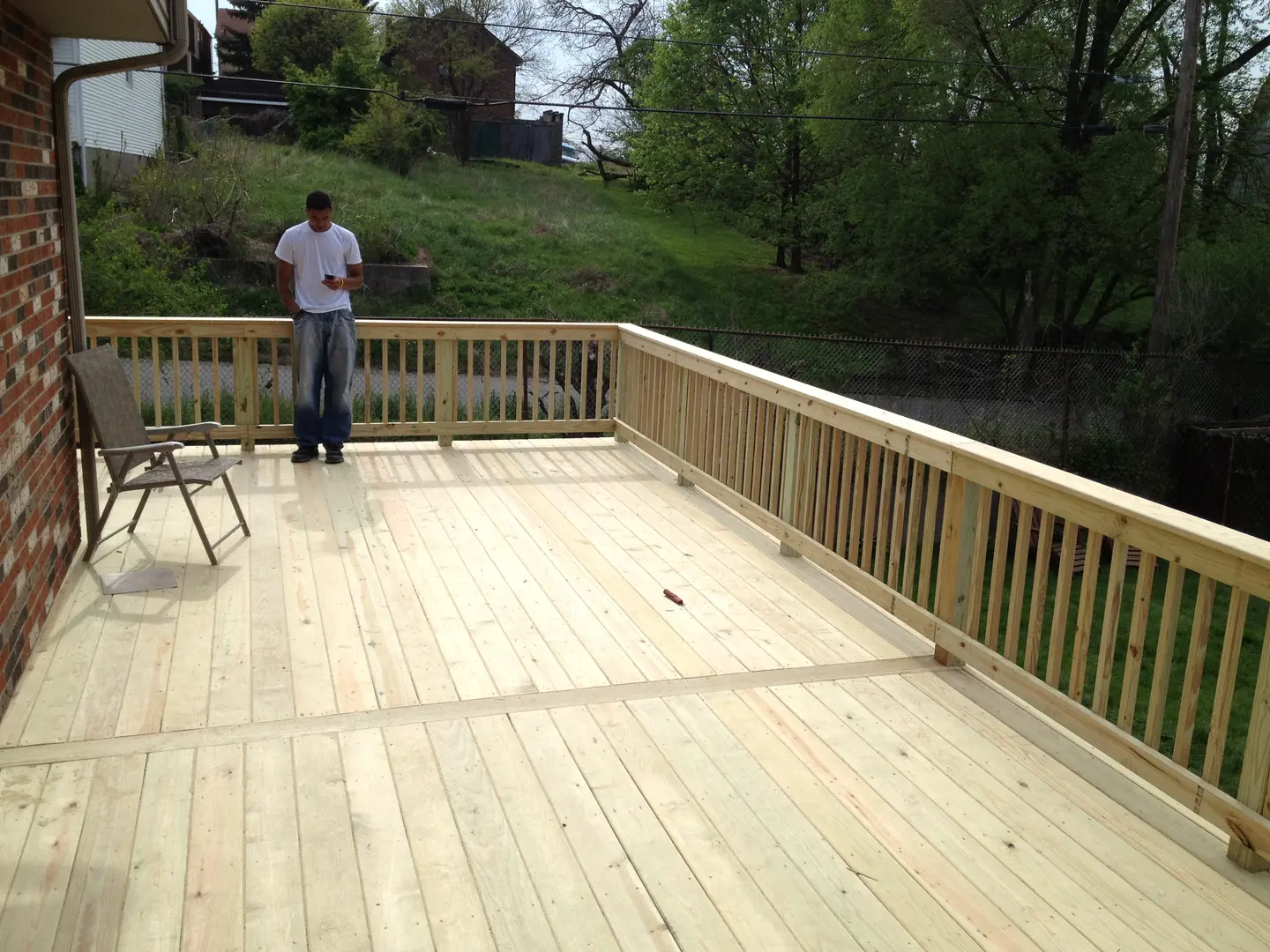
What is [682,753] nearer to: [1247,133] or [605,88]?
[1247,133]

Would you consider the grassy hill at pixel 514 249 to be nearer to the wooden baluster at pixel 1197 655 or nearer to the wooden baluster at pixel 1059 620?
the wooden baluster at pixel 1059 620

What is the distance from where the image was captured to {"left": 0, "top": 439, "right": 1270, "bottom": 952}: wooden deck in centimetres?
256

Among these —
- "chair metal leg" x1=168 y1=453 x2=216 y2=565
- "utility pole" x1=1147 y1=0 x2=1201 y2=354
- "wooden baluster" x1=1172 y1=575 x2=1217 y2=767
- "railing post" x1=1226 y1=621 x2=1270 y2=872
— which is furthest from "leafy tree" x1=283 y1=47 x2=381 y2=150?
"railing post" x1=1226 y1=621 x2=1270 y2=872

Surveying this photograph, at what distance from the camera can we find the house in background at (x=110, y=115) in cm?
1622

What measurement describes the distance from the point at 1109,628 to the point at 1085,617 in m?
0.11

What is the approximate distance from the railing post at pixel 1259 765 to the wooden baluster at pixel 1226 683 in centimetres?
5

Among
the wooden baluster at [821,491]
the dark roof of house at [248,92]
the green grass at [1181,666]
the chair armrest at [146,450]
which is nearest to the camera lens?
the chair armrest at [146,450]

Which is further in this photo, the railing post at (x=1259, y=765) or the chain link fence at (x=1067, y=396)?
the chain link fence at (x=1067, y=396)

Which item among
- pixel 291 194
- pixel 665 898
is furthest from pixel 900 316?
pixel 665 898

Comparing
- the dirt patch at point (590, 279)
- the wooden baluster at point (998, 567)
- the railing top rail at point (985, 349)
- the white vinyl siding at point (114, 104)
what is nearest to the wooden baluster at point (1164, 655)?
the wooden baluster at point (998, 567)

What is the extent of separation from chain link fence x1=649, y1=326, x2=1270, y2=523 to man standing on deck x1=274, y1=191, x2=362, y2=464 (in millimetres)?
5346

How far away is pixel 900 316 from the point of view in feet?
70.9

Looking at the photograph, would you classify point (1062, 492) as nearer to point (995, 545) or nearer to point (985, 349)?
point (995, 545)

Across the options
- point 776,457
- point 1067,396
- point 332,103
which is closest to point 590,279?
point 332,103
